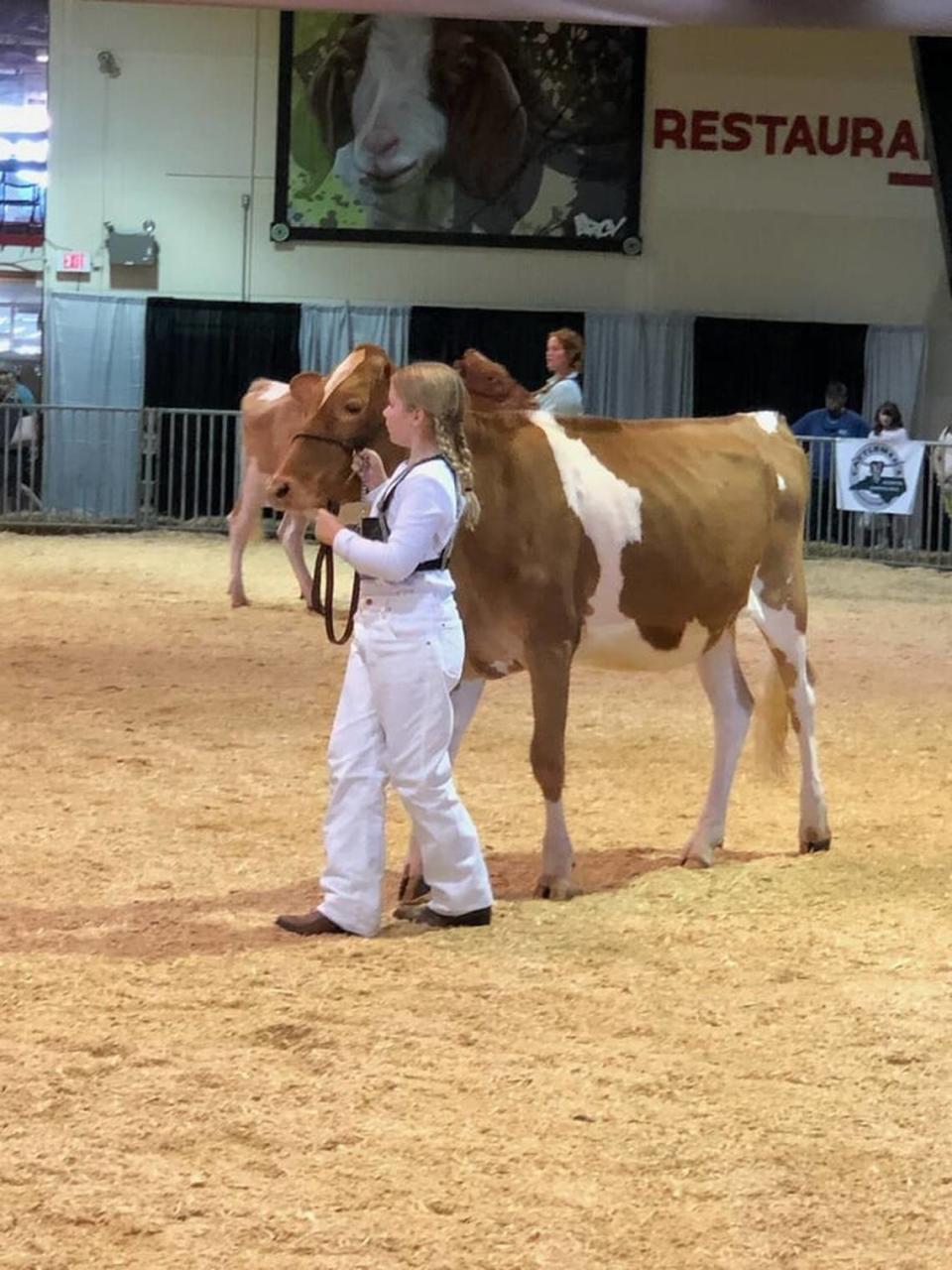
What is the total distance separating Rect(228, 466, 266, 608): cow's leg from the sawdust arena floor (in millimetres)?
4886

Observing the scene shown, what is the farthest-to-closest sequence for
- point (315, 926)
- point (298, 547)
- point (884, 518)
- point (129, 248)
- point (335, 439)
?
point (129, 248) → point (884, 518) → point (298, 547) → point (335, 439) → point (315, 926)

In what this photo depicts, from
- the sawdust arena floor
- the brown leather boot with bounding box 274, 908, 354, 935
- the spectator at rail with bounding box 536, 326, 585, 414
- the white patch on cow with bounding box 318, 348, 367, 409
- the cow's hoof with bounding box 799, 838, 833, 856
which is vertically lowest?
the sawdust arena floor

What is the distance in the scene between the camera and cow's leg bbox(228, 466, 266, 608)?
45.2 feet

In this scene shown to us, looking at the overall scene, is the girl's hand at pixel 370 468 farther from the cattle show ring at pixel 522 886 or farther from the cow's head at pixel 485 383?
the cow's head at pixel 485 383

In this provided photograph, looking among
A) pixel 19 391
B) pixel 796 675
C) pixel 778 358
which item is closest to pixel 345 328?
pixel 19 391

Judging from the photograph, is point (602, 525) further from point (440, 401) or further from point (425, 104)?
point (425, 104)

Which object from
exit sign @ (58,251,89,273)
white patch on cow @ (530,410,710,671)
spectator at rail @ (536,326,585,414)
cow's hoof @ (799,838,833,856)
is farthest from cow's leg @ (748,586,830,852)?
exit sign @ (58,251,89,273)

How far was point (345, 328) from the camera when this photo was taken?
24766mm

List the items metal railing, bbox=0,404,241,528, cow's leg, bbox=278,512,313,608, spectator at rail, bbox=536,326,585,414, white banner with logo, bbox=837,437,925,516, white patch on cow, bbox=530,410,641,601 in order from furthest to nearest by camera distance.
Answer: metal railing, bbox=0,404,241,528 → white banner with logo, bbox=837,437,925,516 → cow's leg, bbox=278,512,313,608 → spectator at rail, bbox=536,326,585,414 → white patch on cow, bbox=530,410,641,601

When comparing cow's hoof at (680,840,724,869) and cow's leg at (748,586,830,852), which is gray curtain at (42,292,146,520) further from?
cow's hoof at (680,840,724,869)

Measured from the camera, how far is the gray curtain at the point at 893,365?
2448cm

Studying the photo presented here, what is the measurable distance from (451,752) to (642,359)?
1943 centimetres

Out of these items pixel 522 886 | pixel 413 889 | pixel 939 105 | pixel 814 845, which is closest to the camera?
pixel 413 889

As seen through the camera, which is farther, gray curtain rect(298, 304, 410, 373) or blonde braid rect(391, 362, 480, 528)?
gray curtain rect(298, 304, 410, 373)
